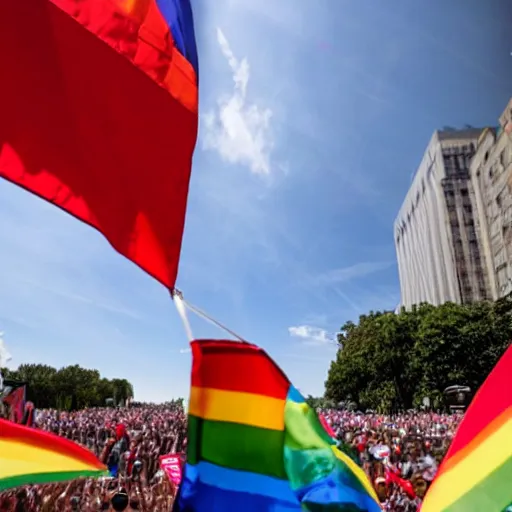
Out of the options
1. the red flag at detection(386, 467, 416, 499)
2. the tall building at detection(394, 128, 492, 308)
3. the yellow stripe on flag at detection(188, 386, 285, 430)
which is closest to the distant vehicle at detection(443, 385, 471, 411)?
the red flag at detection(386, 467, 416, 499)

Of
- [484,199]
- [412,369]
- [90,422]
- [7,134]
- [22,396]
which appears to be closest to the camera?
[7,134]

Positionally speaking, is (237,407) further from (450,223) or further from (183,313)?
(450,223)

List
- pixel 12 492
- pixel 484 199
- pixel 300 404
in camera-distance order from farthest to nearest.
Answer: pixel 484 199
pixel 12 492
pixel 300 404

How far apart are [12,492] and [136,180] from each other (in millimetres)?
4974

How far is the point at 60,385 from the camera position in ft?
227

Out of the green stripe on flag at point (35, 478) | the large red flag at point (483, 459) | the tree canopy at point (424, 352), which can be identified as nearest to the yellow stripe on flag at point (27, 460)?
the green stripe on flag at point (35, 478)

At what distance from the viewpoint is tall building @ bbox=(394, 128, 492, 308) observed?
2063 inches

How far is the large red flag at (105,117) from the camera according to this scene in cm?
268

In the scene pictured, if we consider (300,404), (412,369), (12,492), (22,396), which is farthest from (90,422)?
(412,369)

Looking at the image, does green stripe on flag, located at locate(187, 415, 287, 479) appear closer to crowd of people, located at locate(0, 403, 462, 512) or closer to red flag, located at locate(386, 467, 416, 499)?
crowd of people, located at locate(0, 403, 462, 512)

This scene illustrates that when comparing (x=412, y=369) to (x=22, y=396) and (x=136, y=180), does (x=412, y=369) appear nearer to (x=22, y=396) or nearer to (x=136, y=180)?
(x=22, y=396)

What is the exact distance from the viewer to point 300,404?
2854mm

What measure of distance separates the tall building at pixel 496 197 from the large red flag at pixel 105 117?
4366cm

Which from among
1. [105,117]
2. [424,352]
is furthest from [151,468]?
[424,352]
